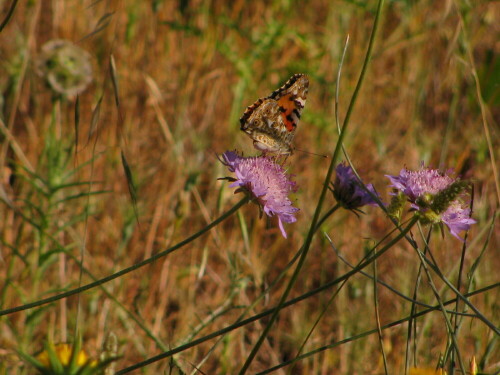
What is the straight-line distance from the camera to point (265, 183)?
5.60ft

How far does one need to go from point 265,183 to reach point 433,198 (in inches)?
17.6

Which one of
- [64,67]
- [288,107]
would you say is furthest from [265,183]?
[64,67]

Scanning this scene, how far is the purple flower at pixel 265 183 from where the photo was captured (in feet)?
5.52

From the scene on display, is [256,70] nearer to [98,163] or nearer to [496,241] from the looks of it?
[98,163]

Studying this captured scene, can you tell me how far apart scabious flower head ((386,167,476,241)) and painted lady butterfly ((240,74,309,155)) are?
503mm

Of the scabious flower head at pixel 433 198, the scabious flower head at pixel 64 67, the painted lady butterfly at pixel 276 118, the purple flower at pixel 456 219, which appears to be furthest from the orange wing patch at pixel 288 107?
the scabious flower head at pixel 64 67

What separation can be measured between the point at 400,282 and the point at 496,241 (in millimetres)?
876

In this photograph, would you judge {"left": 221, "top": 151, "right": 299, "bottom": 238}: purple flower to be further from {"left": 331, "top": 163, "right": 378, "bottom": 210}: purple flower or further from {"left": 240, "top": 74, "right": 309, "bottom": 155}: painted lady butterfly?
{"left": 240, "top": 74, "right": 309, "bottom": 155}: painted lady butterfly

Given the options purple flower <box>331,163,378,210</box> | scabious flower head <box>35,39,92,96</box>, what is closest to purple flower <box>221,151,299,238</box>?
purple flower <box>331,163,378,210</box>

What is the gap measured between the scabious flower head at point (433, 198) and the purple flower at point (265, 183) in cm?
28

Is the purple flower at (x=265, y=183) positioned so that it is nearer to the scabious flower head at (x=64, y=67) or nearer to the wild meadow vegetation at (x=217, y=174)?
the wild meadow vegetation at (x=217, y=174)

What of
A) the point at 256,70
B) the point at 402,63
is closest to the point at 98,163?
the point at 256,70

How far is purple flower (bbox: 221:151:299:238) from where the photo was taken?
1.68 m

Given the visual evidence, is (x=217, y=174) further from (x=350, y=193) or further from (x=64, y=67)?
(x=350, y=193)
